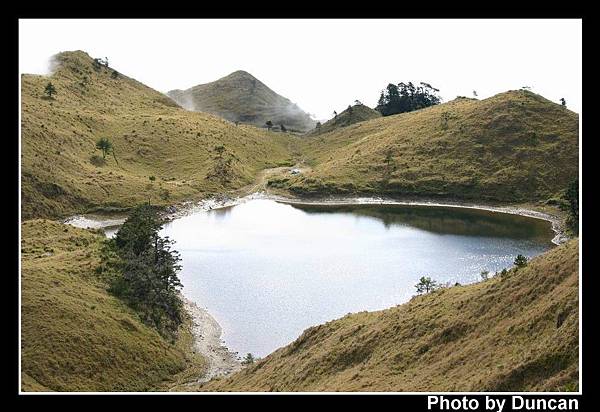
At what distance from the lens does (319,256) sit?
7256 cm

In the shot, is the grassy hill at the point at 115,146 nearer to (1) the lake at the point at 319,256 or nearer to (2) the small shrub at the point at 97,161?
(2) the small shrub at the point at 97,161

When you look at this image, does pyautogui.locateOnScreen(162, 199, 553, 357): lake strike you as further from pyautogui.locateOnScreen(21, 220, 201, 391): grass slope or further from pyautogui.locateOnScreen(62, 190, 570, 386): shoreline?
pyautogui.locateOnScreen(21, 220, 201, 391): grass slope

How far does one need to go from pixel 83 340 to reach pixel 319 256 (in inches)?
1407

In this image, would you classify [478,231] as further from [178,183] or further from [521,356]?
[521,356]

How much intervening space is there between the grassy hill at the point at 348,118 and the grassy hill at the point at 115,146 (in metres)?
17.2

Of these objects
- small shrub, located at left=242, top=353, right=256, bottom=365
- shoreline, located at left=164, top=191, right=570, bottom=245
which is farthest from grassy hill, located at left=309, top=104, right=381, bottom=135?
small shrub, located at left=242, top=353, right=256, bottom=365

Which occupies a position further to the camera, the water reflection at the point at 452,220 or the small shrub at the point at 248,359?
the water reflection at the point at 452,220

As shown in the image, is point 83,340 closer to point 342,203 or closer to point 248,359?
point 248,359

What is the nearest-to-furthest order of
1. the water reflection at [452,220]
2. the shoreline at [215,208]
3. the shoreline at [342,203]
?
the shoreline at [215,208] < the water reflection at [452,220] < the shoreline at [342,203]

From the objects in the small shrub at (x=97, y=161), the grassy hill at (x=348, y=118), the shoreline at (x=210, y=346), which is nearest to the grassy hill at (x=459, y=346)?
the shoreline at (x=210, y=346)

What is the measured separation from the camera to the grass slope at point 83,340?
126 feet

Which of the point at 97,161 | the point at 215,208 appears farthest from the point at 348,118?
the point at 97,161

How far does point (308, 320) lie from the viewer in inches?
2029

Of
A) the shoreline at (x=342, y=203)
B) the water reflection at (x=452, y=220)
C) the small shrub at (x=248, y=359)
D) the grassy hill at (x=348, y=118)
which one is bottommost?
the small shrub at (x=248, y=359)
